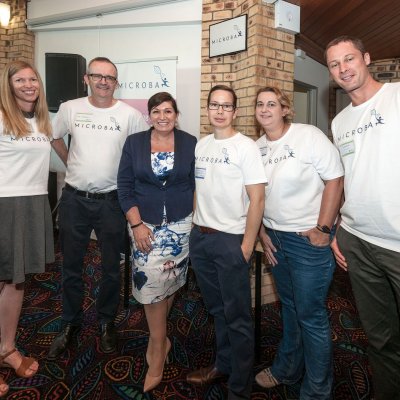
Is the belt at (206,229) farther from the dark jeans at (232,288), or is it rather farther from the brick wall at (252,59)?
the brick wall at (252,59)

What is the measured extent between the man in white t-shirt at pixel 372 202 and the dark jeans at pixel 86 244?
4.61 ft

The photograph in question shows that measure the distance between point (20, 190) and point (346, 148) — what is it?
5.75 feet

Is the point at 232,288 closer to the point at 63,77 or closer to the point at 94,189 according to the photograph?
the point at 94,189

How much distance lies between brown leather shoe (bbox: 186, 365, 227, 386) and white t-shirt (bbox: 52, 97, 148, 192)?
4.21ft

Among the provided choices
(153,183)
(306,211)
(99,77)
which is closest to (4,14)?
(99,77)

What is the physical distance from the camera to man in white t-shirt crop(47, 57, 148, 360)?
6.97 feet

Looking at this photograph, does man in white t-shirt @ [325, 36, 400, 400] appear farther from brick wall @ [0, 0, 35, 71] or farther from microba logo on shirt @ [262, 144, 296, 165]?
brick wall @ [0, 0, 35, 71]

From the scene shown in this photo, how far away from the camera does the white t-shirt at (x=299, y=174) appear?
61.2 inches

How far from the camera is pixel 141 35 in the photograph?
159 inches

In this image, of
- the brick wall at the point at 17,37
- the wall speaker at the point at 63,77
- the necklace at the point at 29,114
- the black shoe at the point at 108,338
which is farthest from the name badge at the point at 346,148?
the brick wall at the point at 17,37

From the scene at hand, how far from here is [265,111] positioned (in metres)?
1.65

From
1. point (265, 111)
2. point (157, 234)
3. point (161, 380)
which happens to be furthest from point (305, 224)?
point (161, 380)

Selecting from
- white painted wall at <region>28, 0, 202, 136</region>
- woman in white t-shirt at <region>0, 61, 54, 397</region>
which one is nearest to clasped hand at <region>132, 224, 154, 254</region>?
woman in white t-shirt at <region>0, 61, 54, 397</region>

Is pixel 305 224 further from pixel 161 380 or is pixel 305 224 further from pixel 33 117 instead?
pixel 33 117
